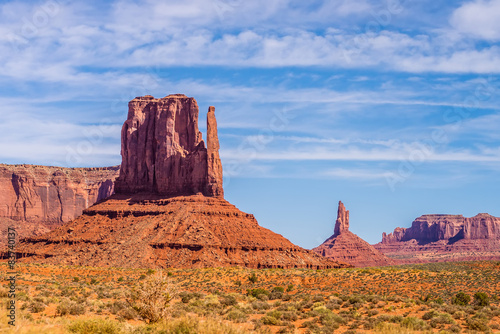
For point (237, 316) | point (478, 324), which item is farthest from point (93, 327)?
point (478, 324)

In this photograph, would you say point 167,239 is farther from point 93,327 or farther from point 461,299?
point 93,327

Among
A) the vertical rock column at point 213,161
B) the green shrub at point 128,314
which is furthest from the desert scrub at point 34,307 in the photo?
the vertical rock column at point 213,161

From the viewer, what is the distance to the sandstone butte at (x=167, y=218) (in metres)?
95.9

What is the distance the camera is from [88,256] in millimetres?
95250

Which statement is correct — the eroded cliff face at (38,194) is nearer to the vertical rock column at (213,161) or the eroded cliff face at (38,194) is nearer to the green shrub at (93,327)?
the vertical rock column at (213,161)

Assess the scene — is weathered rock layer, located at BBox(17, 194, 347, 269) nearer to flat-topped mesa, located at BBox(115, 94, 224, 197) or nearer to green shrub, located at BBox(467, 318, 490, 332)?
Result: flat-topped mesa, located at BBox(115, 94, 224, 197)

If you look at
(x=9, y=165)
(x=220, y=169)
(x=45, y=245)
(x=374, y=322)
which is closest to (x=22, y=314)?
(x=374, y=322)

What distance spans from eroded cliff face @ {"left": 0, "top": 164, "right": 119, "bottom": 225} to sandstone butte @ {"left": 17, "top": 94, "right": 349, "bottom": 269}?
68.9 meters

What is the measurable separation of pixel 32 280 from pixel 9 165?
445ft

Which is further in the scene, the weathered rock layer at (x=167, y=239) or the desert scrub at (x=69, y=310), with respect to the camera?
the weathered rock layer at (x=167, y=239)

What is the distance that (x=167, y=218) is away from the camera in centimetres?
10612

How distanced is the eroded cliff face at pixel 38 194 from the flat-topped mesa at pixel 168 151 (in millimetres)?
68871

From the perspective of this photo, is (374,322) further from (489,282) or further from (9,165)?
(9,165)

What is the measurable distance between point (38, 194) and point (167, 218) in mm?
95120
